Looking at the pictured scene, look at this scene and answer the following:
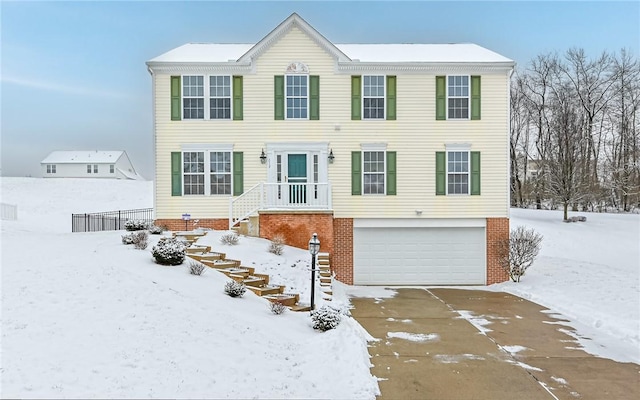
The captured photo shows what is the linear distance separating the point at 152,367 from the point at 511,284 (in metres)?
13.8

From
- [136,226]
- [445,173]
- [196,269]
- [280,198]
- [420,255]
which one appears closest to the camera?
[196,269]

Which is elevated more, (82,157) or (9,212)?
(82,157)

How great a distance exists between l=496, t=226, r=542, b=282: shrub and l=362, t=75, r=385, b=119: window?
21.0 ft

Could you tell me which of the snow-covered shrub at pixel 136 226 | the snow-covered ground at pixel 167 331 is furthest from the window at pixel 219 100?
the snow-covered ground at pixel 167 331

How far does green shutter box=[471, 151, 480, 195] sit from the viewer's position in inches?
651

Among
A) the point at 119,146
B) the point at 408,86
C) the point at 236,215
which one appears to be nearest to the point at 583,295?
the point at 408,86

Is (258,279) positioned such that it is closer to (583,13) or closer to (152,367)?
Answer: (152,367)

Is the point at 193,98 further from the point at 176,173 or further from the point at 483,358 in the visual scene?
the point at 483,358

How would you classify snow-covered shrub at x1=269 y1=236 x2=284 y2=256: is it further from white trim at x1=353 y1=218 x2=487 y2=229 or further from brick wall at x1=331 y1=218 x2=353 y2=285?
white trim at x1=353 y1=218 x2=487 y2=229

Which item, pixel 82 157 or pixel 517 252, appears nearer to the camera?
pixel 517 252

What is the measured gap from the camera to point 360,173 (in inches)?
648

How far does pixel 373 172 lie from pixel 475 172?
372 centimetres

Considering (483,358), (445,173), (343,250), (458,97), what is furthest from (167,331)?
(458,97)

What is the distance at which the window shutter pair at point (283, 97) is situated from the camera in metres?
16.3
